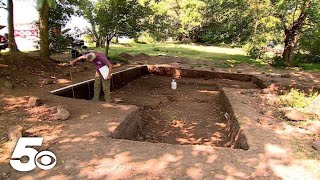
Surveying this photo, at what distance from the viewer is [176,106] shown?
9.00 meters

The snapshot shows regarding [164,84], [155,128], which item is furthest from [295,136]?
[164,84]

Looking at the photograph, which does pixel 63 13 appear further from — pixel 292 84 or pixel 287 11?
pixel 287 11

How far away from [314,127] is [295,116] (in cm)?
56

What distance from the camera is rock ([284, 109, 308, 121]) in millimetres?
5543

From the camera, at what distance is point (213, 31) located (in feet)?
74.2

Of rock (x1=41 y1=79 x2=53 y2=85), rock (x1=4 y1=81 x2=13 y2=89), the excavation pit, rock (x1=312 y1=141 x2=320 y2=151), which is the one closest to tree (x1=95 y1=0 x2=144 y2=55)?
the excavation pit

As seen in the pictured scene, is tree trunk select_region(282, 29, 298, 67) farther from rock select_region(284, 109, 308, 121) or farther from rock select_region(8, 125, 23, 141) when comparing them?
rock select_region(8, 125, 23, 141)

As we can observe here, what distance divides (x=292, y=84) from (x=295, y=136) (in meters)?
6.26

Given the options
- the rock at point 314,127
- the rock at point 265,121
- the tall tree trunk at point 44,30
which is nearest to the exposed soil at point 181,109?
the rock at point 265,121

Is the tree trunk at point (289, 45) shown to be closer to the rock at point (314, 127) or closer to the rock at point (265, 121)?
the rock at point (265, 121)

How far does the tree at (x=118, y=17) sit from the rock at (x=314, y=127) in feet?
33.2

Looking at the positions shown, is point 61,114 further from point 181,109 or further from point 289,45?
point 289,45

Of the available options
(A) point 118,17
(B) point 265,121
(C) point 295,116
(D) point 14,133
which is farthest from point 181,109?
(A) point 118,17

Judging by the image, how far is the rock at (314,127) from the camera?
4945 millimetres
